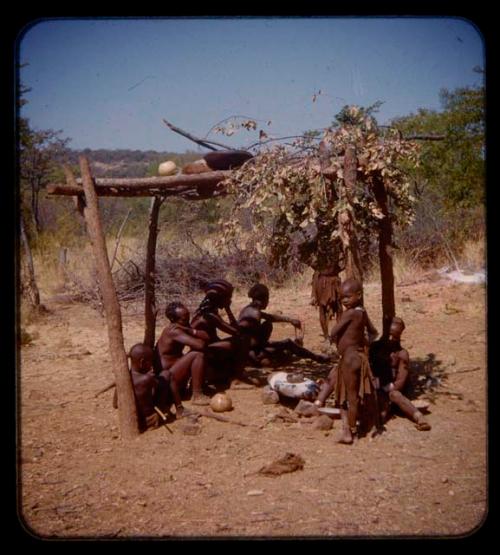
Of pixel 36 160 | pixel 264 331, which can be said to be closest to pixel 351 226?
pixel 264 331

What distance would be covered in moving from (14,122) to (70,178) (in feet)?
4.96

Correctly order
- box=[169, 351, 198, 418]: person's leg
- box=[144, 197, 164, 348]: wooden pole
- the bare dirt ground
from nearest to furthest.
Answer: the bare dirt ground
box=[169, 351, 198, 418]: person's leg
box=[144, 197, 164, 348]: wooden pole

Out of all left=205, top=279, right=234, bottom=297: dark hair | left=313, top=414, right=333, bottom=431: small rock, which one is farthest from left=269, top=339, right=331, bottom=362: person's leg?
left=313, top=414, right=333, bottom=431: small rock

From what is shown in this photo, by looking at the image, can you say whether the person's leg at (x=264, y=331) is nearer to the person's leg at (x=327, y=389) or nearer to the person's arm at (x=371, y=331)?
the person's leg at (x=327, y=389)

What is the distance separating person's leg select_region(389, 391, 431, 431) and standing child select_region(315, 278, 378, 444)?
1.49 feet

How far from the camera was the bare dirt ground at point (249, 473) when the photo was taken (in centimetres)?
400

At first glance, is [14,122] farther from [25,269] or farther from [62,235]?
[62,235]

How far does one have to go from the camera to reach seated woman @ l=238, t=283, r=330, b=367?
296 inches

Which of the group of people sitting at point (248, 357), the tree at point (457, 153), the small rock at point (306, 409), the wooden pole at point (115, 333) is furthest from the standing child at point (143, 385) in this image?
the tree at point (457, 153)

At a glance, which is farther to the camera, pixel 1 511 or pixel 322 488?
pixel 322 488

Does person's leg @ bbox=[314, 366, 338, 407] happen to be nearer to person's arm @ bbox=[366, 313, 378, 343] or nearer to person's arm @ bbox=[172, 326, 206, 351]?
person's arm @ bbox=[366, 313, 378, 343]

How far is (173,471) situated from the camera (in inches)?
189

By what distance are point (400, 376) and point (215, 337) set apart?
7.75 feet
